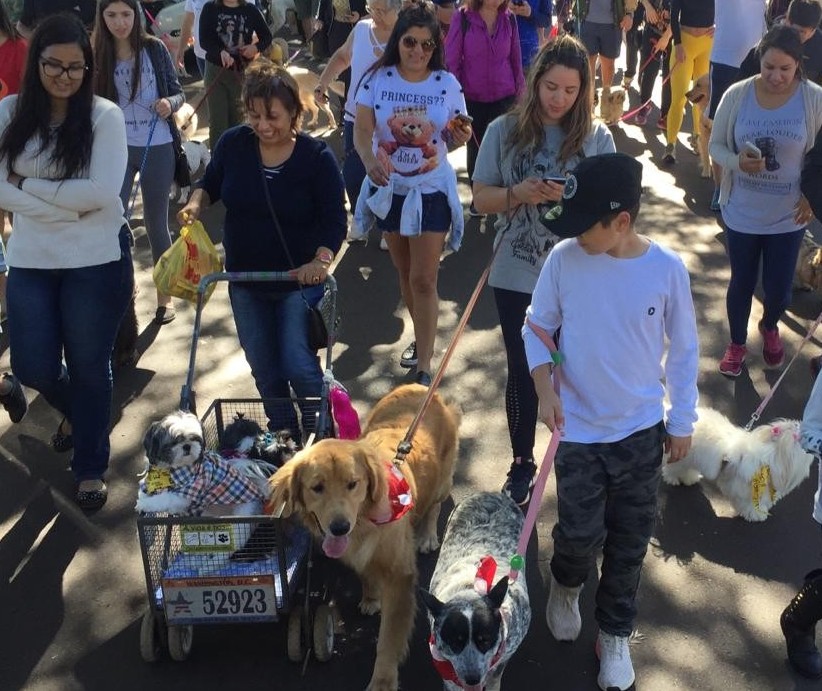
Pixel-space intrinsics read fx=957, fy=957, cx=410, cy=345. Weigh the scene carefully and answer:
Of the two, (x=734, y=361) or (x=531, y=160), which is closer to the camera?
(x=531, y=160)

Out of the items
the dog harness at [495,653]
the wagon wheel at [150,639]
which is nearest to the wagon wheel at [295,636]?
the wagon wheel at [150,639]

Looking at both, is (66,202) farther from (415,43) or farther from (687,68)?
(687,68)

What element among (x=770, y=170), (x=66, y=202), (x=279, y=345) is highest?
(x=66, y=202)

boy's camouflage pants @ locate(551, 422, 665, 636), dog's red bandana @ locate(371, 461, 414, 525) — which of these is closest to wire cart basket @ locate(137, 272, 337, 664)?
dog's red bandana @ locate(371, 461, 414, 525)

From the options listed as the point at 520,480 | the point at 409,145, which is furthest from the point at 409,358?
the point at 520,480

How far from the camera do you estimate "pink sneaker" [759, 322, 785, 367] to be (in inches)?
238

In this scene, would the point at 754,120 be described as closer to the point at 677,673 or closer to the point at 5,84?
the point at 677,673

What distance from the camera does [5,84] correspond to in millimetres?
6461

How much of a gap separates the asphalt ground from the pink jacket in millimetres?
2036

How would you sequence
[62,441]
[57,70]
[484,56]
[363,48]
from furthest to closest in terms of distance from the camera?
1. [484,56]
2. [363,48]
3. [62,441]
4. [57,70]

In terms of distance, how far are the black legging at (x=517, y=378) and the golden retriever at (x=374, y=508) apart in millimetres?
449

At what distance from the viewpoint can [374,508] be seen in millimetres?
3621

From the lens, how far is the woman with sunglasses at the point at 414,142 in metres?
5.30

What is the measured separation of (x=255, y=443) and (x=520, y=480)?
1393mm
